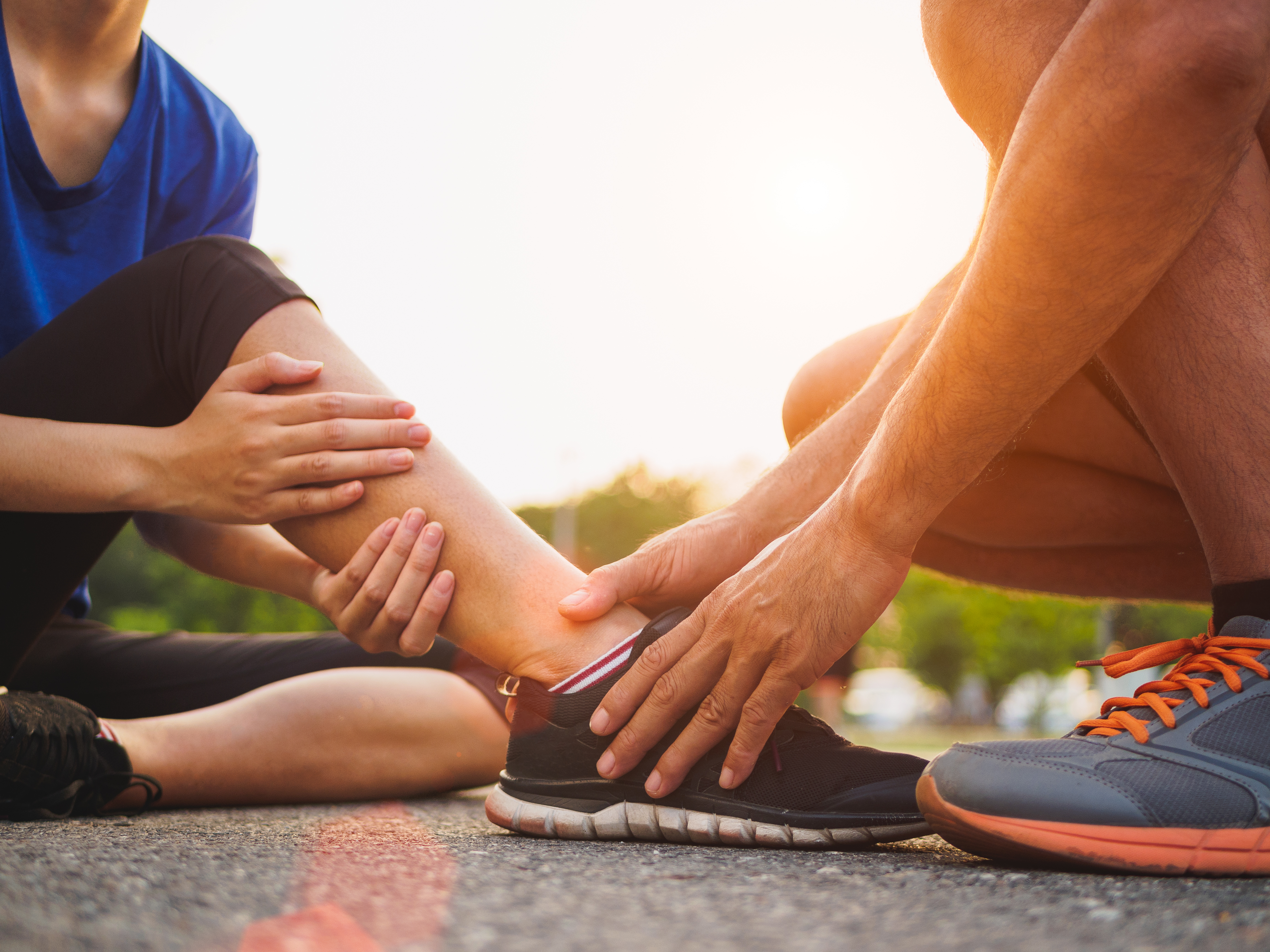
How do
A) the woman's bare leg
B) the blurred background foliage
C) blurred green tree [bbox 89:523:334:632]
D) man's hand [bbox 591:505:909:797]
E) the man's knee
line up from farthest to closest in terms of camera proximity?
the blurred background foliage
blurred green tree [bbox 89:523:334:632]
the man's knee
the woman's bare leg
man's hand [bbox 591:505:909:797]

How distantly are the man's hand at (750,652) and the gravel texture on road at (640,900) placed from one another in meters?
0.16

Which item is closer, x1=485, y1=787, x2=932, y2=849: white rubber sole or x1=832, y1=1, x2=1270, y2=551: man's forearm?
x1=832, y1=1, x2=1270, y2=551: man's forearm

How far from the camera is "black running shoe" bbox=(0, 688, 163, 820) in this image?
5.42 ft

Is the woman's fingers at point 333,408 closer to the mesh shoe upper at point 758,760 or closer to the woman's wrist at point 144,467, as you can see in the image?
the woman's wrist at point 144,467

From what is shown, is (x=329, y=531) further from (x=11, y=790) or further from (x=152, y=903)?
(x=152, y=903)

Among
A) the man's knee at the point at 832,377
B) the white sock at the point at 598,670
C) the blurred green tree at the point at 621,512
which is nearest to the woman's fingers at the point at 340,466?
the white sock at the point at 598,670

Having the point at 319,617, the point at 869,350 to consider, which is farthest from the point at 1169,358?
the point at 319,617

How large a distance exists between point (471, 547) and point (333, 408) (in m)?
0.37

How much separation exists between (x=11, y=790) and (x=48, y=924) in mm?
1157

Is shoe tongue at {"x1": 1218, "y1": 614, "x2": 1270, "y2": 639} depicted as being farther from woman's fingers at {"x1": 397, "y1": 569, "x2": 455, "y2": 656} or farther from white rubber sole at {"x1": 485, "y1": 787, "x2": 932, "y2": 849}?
woman's fingers at {"x1": 397, "y1": 569, "x2": 455, "y2": 656}

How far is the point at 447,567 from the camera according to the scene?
160cm

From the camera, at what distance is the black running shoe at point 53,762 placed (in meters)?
1.65

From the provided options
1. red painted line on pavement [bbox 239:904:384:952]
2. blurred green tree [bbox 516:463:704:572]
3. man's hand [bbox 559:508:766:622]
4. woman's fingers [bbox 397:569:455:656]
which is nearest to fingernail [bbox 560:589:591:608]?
man's hand [bbox 559:508:766:622]

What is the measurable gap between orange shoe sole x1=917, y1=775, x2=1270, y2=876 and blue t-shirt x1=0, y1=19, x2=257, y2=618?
7.62 ft
